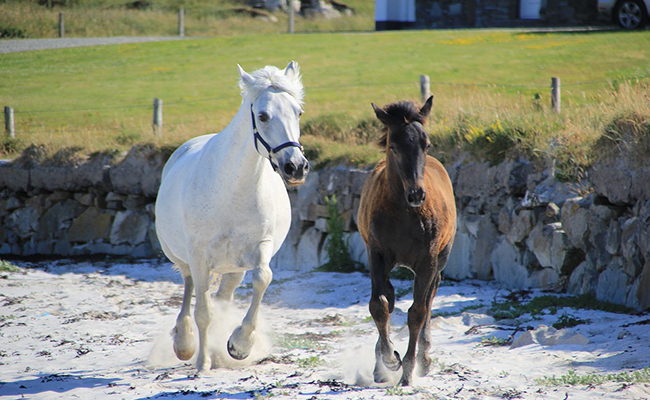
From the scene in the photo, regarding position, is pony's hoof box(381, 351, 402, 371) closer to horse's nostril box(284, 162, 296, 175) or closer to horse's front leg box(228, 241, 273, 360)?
horse's front leg box(228, 241, 273, 360)

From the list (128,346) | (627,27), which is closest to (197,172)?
(128,346)

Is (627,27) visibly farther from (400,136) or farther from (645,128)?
(400,136)

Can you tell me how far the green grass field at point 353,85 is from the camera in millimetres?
9742

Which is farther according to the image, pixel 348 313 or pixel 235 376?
pixel 348 313

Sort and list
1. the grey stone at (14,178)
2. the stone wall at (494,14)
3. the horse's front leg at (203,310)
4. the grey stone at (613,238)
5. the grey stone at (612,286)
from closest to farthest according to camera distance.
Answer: the horse's front leg at (203,310) → the grey stone at (612,286) → the grey stone at (613,238) → the grey stone at (14,178) → the stone wall at (494,14)

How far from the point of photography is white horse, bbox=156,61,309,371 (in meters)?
4.86

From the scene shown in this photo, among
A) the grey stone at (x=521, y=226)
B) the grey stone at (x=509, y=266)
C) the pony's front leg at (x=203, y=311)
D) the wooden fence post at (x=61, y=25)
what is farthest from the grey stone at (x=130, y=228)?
the wooden fence post at (x=61, y=25)

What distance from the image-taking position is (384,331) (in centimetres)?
484

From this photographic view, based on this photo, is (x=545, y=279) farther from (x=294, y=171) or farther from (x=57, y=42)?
(x=57, y=42)

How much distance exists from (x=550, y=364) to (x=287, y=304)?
3.84m

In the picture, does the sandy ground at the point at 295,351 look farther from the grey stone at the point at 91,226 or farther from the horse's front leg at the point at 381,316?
the grey stone at the point at 91,226

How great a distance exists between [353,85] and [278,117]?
50.8 ft

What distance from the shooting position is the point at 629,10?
2378 cm

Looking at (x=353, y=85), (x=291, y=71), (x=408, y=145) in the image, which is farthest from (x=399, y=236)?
(x=353, y=85)
